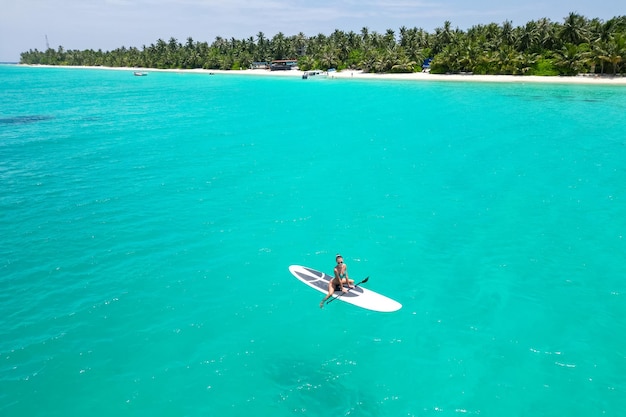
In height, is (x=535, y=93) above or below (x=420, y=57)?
below

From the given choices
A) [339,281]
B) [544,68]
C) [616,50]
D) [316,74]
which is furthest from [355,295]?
[316,74]

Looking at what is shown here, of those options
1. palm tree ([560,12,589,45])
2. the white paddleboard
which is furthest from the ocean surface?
palm tree ([560,12,589,45])

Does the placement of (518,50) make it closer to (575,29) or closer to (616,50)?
(575,29)

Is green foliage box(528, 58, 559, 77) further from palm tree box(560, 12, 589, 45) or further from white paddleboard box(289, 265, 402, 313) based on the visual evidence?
white paddleboard box(289, 265, 402, 313)

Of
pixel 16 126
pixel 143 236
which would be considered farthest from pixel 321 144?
pixel 16 126

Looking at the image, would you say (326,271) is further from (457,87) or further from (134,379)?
(457,87)

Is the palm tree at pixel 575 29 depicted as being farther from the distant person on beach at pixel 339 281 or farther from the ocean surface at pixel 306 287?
the distant person on beach at pixel 339 281
